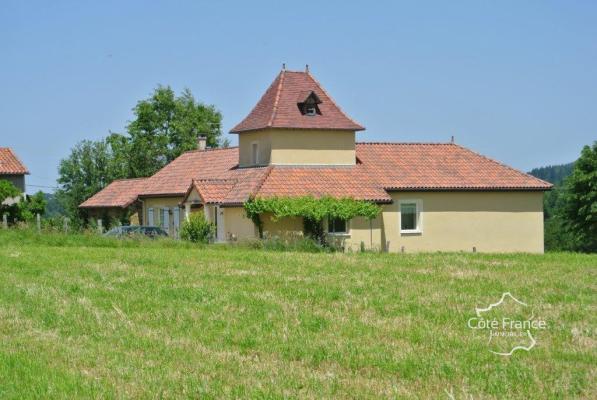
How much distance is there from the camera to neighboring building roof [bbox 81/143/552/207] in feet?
150

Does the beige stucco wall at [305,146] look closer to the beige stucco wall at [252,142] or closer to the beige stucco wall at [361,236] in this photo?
the beige stucco wall at [252,142]

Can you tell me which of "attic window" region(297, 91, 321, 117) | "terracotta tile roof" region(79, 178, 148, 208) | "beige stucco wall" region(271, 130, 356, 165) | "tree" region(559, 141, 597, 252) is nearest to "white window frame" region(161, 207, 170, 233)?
"terracotta tile roof" region(79, 178, 148, 208)

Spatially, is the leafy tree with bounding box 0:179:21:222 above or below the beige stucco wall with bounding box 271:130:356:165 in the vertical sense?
below

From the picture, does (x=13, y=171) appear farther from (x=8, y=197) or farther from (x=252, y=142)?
(x=252, y=142)

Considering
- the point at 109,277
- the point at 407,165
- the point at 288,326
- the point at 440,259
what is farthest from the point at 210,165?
the point at 288,326

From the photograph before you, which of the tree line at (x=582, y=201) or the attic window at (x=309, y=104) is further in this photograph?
the tree line at (x=582, y=201)

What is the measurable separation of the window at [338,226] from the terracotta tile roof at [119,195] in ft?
64.9

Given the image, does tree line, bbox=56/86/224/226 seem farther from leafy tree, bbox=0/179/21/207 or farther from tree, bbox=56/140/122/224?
leafy tree, bbox=0/179/21/207

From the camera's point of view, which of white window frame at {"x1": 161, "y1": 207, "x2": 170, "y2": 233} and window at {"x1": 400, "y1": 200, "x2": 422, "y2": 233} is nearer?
window at {"x1": 400, "y1": 200, "x2": 422, "y2": 233}

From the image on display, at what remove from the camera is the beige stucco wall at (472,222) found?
4741cm

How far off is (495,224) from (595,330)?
36565mm

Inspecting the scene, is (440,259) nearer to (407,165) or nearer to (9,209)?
(407,165)

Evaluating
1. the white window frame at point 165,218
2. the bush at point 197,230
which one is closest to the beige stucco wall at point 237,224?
→ the bush at point 197,230

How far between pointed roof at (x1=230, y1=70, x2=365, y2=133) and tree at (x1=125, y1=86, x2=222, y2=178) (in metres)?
35.5
